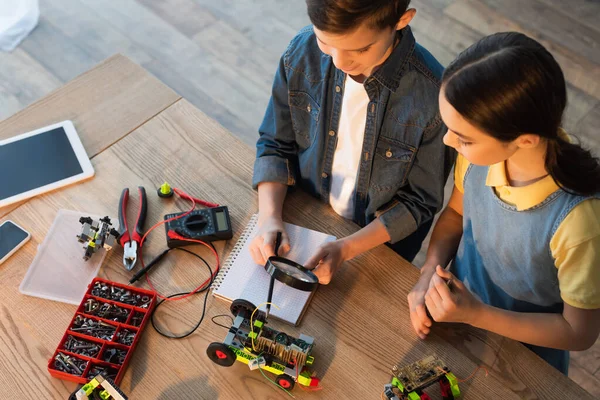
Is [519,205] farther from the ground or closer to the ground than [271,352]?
farther from the ground

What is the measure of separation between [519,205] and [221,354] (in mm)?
625

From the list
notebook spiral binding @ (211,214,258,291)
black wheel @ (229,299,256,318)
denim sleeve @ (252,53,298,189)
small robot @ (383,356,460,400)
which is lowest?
small robot @ (383,356,460,400)

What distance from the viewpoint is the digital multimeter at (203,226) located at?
1245 mm

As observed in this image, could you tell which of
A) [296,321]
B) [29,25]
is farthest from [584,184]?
[29,25]

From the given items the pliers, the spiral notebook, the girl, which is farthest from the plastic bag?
the girl

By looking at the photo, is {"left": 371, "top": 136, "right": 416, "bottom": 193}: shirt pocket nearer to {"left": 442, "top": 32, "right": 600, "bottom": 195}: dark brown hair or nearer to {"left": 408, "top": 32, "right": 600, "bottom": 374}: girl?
{"left": 408, "top": 32, "right": 600, "bottom": 374}: girl

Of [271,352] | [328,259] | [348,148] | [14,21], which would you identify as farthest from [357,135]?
[14,21]

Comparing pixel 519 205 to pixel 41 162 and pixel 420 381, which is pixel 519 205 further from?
pixel 41 162

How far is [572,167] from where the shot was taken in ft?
3.29

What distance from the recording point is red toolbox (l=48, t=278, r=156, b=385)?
1067 mm

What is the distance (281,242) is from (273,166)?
0.20m

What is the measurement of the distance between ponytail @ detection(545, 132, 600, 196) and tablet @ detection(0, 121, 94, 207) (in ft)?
3.24

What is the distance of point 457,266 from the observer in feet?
4.66

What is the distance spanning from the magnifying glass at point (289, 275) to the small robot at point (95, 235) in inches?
13.6
